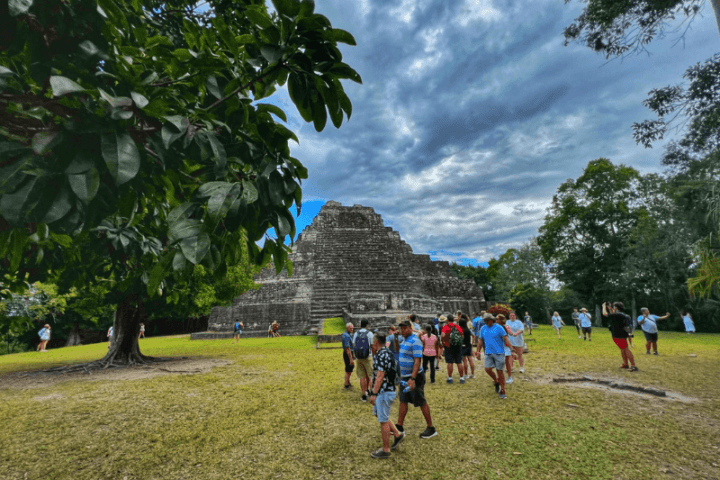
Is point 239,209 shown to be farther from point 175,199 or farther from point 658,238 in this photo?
point 658,238

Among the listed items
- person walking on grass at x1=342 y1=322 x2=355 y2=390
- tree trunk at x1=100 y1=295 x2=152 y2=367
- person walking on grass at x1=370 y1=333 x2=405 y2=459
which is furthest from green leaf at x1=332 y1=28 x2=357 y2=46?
tree trunk at x1=100 y1=295 x2=152 y2=367

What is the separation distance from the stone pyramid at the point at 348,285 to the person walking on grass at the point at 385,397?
11.9m

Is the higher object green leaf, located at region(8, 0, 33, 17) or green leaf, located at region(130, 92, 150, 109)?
green leaf, located at region(8, 0, 33, 17)

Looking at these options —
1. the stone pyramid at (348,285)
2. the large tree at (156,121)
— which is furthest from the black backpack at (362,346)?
the stone pyramid at (348,285)

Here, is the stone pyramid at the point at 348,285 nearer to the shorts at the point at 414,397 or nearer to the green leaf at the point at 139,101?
the shorts at the point at 414,397

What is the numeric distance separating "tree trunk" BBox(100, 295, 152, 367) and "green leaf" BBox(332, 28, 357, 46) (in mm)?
13285

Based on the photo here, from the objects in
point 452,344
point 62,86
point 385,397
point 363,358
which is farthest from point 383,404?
point 62,86

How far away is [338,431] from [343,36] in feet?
17.7

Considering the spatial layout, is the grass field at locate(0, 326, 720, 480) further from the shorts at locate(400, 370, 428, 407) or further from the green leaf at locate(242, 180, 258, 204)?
the green leaf at locate(242, 180, 258, 204)

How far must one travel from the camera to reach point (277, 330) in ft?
65.6

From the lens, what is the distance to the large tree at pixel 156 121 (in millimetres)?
1090

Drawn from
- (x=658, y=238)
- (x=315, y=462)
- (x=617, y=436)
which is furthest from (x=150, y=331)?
(x=658, y=238)

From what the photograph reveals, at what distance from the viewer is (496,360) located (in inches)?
269

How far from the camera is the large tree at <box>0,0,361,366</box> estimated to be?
1090 mm
